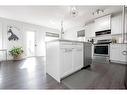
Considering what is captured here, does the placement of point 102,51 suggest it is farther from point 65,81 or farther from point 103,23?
point 65,81

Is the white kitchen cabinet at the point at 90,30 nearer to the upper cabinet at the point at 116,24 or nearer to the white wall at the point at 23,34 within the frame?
the upper cabinet at the point at 116,24

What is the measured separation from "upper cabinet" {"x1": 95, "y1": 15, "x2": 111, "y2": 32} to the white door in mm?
4432

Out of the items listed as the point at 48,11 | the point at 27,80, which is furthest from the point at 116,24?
the point at 27,80

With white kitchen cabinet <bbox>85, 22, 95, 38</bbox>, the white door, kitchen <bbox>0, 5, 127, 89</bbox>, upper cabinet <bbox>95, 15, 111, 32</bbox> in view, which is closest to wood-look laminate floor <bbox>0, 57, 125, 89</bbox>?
kitchen <bbox>0, 5, 127, 89</bbox>

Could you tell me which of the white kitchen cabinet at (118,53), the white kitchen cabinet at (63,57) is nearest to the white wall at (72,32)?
the white kitchen cabinet at (118,53)

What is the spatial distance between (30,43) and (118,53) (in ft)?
17.8

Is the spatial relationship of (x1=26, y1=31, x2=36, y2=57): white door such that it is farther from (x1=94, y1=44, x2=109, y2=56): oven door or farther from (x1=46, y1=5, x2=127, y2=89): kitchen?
(x1=94, y1=44, x2=109, y2=56): oven door

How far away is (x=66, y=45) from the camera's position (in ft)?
6.31

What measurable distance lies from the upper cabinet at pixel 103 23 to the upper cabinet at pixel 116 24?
23 centimetres

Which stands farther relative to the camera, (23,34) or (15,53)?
(23,34)

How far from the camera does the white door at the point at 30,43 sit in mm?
6023

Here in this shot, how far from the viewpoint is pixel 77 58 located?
240cm
